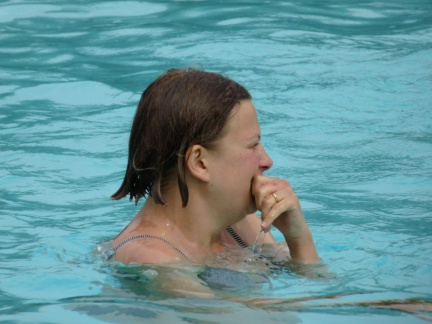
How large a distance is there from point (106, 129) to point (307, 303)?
3214 mm

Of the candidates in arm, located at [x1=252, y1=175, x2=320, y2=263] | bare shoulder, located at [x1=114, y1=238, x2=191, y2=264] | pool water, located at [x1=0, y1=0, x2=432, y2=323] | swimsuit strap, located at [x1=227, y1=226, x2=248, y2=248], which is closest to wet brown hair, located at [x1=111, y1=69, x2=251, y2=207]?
bare shoulder, located at [x1=114, y1=238, x2=191, y2=264]

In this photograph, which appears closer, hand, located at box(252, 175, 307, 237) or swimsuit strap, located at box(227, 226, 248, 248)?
hand, located at box(252, 175, 307, 237)

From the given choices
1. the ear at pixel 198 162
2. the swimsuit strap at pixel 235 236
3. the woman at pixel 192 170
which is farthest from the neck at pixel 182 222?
the swimsuit strap at pixel 235 236

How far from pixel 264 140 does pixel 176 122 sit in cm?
277

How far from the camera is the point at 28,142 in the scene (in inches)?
250

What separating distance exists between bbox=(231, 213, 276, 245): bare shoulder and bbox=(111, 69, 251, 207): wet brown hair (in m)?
0.62

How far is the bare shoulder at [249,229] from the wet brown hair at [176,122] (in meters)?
0.62

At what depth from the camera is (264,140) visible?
646cm

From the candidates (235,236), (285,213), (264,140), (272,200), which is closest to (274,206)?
(272,200)

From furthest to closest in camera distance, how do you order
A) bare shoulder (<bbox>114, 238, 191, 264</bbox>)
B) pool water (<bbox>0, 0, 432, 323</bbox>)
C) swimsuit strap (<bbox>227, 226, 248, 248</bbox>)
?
swimsuit strap (<bbox>227, 226, 248, 248</bbox>) < pool water (<bbox>0, 0, 432, 323</bbox>) < bare shoulder (<bbox>114, 238, 191, 264</bbox>)

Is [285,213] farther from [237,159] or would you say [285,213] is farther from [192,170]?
[192,170]

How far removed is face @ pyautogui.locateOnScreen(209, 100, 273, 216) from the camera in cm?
381

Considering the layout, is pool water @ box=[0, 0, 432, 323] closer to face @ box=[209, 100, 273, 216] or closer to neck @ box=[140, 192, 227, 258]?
neck @ box=[140, 192, 227, 258]

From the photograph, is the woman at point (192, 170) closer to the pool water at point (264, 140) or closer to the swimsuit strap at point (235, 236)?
the pool water at point (264, 140)
